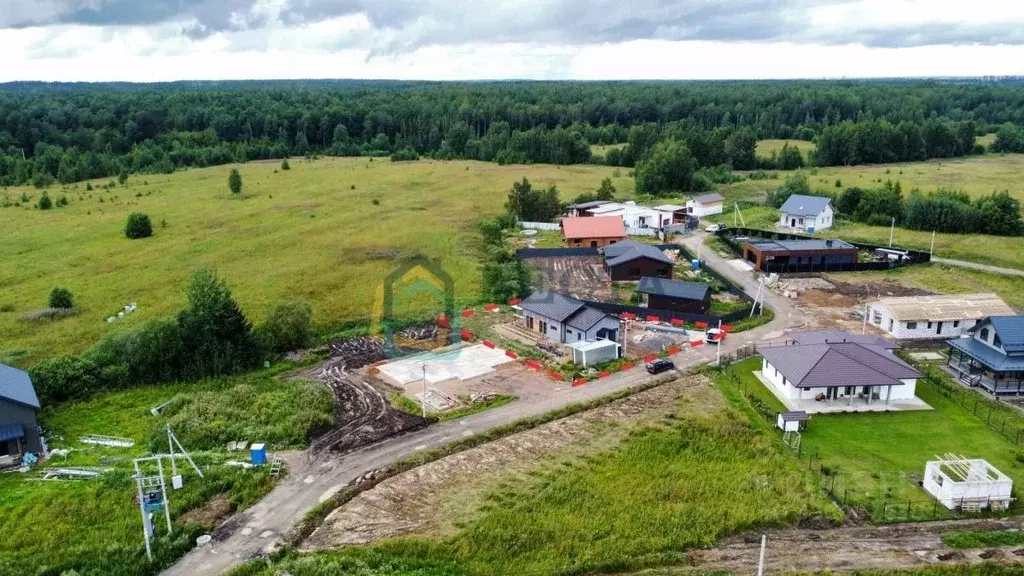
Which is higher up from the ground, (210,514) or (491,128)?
(491,128)

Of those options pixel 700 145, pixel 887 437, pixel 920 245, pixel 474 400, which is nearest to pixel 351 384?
pixel 474 400

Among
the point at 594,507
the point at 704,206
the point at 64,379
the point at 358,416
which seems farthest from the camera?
the point at 704,206

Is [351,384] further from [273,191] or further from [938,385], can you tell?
[273,191]

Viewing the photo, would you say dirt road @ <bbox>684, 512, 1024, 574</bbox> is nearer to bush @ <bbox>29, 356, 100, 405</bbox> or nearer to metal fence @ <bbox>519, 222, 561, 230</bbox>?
bush @ <bbox>29, 356, 100, 405</bbox>

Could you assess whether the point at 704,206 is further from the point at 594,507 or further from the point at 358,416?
the point at 594,507

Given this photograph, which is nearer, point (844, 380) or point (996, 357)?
point (844, 380)
